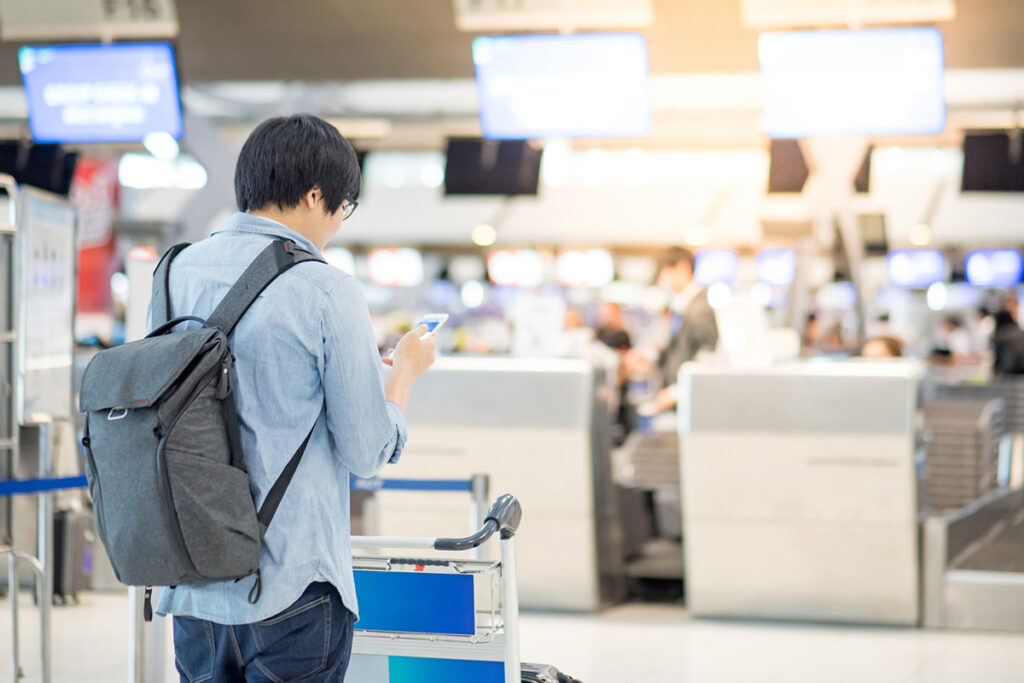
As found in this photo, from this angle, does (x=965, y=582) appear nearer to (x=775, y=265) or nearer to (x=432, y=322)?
(x=432, y=322)

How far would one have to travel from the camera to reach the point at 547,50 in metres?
6.94

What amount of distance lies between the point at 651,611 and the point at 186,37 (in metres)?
5.02

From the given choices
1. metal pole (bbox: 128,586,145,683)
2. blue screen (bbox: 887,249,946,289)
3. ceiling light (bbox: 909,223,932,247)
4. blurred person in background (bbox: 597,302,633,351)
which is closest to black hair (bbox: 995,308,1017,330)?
ceiling light (bbox: 909,223,932,247)

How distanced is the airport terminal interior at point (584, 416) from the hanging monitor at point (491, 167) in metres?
0.02

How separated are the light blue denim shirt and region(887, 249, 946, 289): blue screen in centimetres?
1940

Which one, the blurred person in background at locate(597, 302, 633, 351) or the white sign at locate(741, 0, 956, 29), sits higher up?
the white sign at locate(741, 0, 956, 29)

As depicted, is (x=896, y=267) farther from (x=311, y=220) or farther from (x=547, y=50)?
(x=311, y=220)

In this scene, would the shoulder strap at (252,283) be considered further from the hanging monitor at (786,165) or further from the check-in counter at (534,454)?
the hanging monitor at (786,165)

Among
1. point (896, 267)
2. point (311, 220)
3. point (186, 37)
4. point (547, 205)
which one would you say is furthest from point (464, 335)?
point (311, 220)

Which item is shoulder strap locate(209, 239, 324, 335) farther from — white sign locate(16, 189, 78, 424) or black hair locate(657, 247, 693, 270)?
black hair locate(657, 247, 693, 270)

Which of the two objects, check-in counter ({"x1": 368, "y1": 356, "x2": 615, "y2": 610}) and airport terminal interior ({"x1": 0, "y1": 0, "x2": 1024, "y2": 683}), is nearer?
airport terminal interior ({"x1": 0, "y1": 0, "x2": 1024, "y2": 683})

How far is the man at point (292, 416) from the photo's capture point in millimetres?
1732

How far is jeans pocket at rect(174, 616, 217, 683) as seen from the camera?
1765 mm

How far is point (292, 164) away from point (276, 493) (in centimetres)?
50
